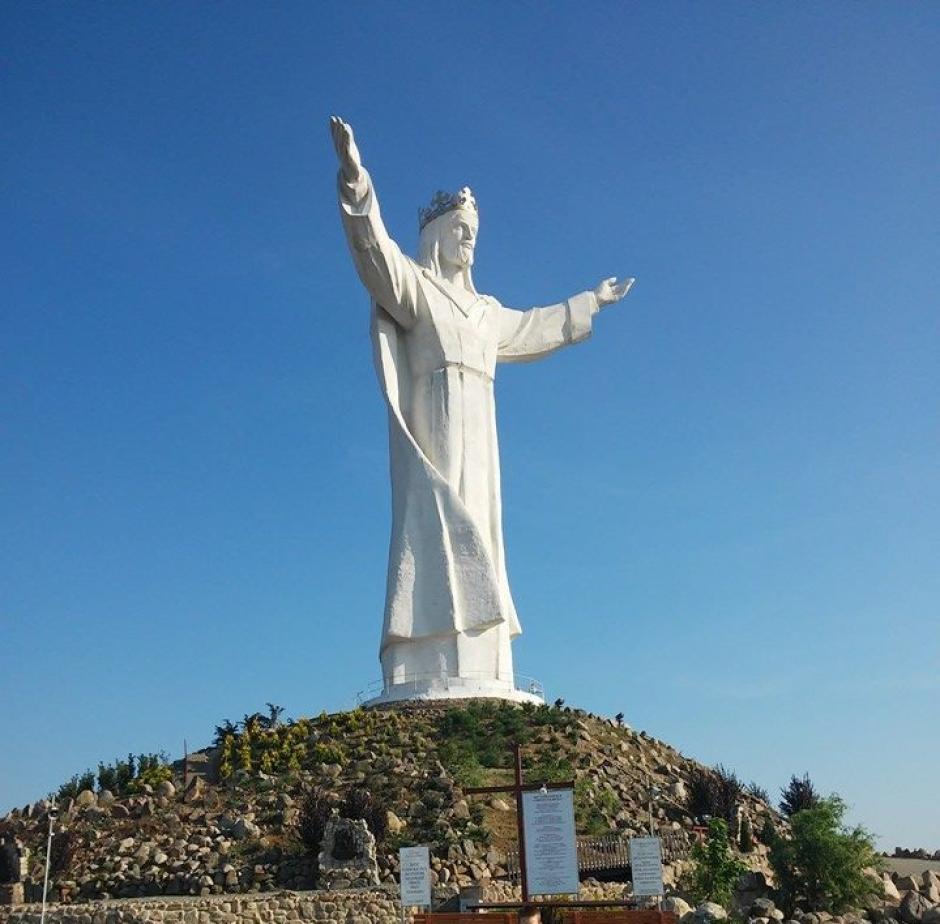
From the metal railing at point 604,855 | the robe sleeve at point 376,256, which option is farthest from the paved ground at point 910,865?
the robe sleeve at point 376,256

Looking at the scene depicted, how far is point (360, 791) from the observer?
1819 cm

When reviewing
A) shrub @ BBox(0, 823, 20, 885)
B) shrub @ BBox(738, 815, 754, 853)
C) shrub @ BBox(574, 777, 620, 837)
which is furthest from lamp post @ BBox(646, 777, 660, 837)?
shrub @ BBox(0, 823, 20, 885)

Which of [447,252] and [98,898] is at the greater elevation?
[447,252]

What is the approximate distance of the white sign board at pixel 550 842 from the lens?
1054 centimetres

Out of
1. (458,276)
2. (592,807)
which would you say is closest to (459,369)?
(458,276)

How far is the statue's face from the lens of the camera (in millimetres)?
26438

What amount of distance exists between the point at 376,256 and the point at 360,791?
35.9 feet

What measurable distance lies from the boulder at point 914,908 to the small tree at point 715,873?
203 cm

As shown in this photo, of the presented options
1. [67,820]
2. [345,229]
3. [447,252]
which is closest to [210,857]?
[67,820]

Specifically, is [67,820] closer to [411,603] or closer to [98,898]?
[98,898]

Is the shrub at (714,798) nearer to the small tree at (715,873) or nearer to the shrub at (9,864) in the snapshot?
the small tree at (715,873)

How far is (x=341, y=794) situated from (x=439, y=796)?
5.09 feet

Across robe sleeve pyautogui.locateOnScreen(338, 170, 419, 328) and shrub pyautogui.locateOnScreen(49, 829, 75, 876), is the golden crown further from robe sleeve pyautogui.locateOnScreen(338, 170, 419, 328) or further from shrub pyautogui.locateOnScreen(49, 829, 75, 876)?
shrub pyautogui.locateOnScreen(49, 829, 75, 876)

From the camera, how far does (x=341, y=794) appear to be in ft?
61.6
